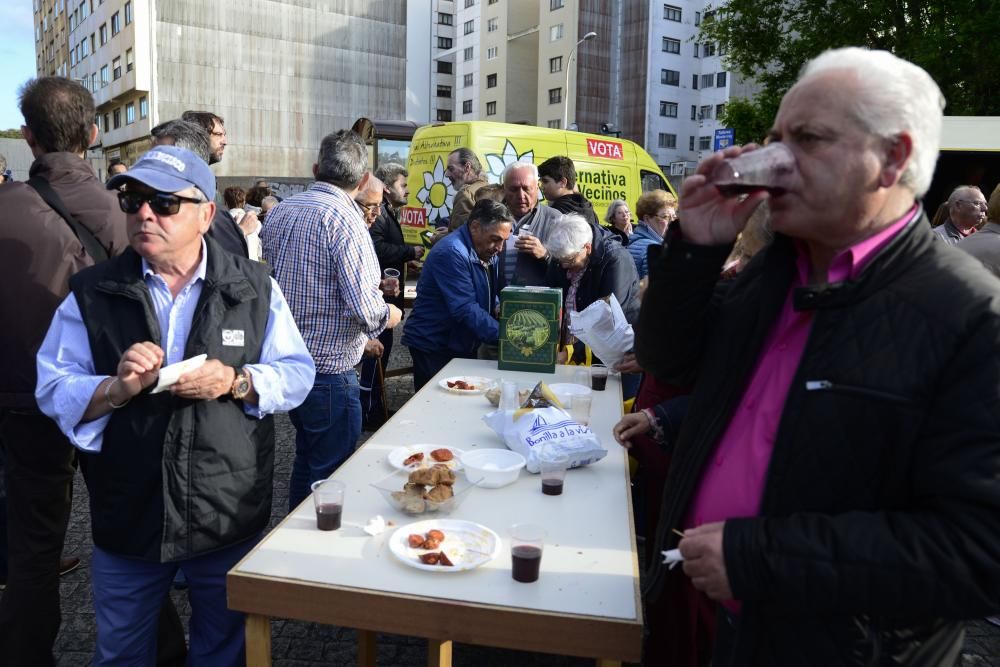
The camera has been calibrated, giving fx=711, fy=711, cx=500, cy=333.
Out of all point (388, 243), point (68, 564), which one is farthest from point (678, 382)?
point (388, 243)

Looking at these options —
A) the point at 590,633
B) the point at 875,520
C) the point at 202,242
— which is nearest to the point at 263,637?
the point at 590,633

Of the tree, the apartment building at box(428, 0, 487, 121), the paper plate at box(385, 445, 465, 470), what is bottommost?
the paper plate at box(385, 445, 465, 470)

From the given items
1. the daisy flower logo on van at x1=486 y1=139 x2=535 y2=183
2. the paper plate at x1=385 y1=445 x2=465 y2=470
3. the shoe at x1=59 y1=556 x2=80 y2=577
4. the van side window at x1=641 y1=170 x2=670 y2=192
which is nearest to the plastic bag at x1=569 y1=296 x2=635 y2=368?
the paper plate at x1=385 y1=445 x2=465 y2=470

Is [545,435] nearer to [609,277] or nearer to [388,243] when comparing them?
[609,277]

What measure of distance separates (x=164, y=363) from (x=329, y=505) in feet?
2.15

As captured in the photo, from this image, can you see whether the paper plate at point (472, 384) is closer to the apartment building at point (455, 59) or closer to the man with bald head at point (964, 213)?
the man with bald head at point (964, 213)

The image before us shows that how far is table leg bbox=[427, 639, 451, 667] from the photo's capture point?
1849mm

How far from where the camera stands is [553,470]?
95.3 inches

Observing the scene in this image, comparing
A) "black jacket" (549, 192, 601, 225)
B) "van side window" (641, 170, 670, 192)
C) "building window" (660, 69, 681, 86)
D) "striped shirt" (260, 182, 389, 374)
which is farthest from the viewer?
"building window" (660, 69, 681, 86)

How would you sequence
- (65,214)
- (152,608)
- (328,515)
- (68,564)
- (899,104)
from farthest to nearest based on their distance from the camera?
(68,564) → (65,214) → (152,608) → (328,515) → (899,104)

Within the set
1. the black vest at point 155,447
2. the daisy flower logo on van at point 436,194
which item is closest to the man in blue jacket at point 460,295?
the black vest at point 155,447

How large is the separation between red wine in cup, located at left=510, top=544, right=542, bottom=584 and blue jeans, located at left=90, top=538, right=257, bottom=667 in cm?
100

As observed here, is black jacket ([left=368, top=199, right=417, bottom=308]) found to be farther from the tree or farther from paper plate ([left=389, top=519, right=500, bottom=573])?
the tree

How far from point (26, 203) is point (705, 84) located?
49.4 metres
